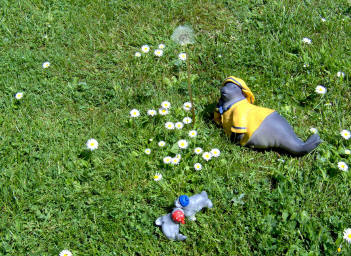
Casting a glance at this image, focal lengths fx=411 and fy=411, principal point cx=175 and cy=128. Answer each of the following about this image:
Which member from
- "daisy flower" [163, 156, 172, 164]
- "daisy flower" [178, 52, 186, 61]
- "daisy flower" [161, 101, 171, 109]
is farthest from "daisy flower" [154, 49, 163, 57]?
"daisy flower" [163, 156, 172, 164]

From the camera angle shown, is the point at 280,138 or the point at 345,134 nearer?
the point at 280,138

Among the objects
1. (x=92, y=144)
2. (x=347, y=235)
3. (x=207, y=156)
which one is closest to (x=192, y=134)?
(x=207, y=156)

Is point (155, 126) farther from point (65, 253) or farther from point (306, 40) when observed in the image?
point (306, 40)

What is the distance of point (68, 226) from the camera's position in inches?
111

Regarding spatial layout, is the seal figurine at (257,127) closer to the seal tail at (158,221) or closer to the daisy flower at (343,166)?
the daisy flower at (343,166)

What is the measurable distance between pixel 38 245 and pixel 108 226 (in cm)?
49

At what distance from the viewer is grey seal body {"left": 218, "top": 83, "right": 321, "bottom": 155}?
2979 millimetres

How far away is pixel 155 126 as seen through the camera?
335cm

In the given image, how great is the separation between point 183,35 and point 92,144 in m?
1.56

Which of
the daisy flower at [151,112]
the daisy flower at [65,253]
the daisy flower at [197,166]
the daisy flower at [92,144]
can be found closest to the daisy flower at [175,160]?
the daisy flower at [197,166]

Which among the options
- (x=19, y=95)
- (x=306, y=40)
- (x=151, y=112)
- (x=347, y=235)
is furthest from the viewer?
(x=306, y=40)

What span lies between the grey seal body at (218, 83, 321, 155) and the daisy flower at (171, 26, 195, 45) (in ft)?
3.83

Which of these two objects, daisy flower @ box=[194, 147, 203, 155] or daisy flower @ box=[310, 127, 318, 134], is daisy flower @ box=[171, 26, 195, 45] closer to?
daisy flower @ box=[194, 147, 203, 155]

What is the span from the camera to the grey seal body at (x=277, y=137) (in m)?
2.98
